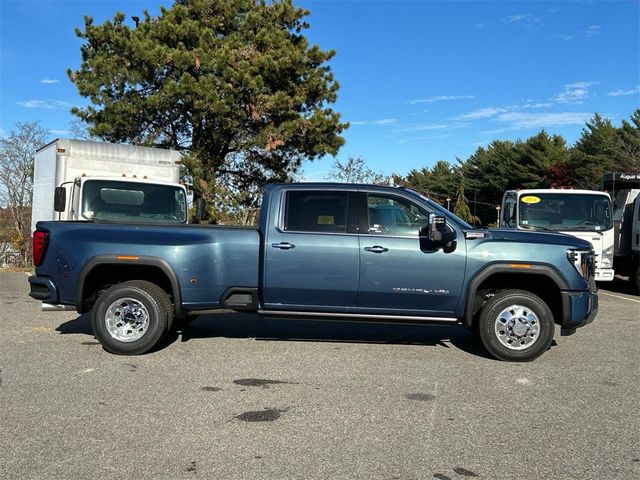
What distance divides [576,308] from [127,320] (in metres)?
5.00

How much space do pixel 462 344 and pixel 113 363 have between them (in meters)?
4.23

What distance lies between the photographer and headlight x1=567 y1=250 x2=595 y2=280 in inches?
257

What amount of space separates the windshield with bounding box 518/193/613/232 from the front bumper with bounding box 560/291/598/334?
6299 millimetres

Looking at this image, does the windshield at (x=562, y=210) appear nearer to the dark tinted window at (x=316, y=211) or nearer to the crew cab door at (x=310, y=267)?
the dark tinted window at (x=316, y=211)

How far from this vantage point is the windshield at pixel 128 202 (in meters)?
9.70

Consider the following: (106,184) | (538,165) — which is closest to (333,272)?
(106,184)

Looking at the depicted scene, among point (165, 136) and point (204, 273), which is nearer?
point (204, 273)

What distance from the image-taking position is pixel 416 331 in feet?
27.5

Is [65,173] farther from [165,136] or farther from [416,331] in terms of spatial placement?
[165,136]

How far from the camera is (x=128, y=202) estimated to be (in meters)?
9.76

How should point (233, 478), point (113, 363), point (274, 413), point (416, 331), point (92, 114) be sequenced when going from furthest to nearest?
point (92, 114) → point (416, 331) → point (113, 363) → point (274, 413) → point (233, 478)

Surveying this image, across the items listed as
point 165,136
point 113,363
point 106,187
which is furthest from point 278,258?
point 165,136

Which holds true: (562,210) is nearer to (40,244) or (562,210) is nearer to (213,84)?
(40,244)

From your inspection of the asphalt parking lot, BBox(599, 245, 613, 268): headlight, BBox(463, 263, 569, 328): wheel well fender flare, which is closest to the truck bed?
the asphalt parking lot
